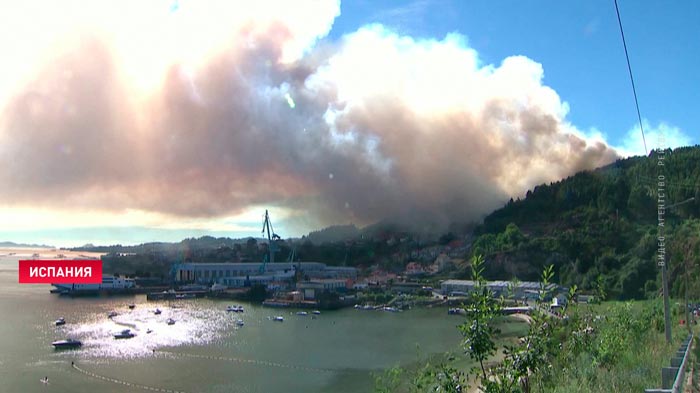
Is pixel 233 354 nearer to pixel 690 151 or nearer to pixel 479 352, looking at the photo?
pixel 479 352

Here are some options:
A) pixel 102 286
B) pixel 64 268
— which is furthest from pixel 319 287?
pixel 64 268

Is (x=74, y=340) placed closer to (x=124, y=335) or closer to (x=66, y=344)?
(x=66, y=344)

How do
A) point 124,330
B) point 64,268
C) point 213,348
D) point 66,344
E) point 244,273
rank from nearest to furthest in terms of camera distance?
point 66,344 → point 213,348 → point 124,330 → point 64,268 → point 244,273

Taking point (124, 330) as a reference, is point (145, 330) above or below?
below

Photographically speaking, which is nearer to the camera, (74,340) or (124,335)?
(74,340)

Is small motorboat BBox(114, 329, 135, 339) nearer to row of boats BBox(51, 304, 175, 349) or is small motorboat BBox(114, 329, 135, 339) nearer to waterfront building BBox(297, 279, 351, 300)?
row of boats BBox(51, 304, 175, 349)

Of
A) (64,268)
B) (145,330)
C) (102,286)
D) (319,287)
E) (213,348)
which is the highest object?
(64,268)

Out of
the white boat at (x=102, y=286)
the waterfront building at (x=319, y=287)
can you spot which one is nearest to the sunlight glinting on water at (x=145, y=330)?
the waterfront building at (x=319, y=287)

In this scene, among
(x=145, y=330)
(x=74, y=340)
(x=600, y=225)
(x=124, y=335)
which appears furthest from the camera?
(x=600, y=225)
